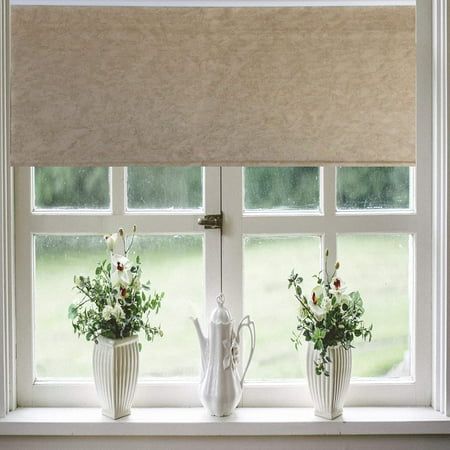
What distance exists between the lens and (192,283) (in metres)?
2.10

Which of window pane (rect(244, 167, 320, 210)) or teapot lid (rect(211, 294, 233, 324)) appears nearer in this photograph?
teapot lid (rect(211, 294, 233, 324))

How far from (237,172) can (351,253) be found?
45 cm

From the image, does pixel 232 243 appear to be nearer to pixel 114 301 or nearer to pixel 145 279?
pixel 145 279

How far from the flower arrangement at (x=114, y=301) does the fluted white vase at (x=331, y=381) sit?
476mm

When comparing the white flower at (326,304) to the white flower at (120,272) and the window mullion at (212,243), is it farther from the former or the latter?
the white flower at (120,272)

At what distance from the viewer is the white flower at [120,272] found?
1.93 metres

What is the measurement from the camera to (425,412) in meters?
2.03

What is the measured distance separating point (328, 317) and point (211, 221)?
475 millimetres

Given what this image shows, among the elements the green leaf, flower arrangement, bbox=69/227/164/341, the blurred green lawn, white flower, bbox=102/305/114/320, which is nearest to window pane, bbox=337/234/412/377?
the blurred green lawn

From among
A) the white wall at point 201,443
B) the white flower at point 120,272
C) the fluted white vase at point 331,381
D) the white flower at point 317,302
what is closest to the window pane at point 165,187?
the white flower at point 120,272

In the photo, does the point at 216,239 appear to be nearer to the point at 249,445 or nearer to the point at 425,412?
the point at 249,445

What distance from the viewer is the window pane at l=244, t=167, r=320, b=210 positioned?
6.89 ft

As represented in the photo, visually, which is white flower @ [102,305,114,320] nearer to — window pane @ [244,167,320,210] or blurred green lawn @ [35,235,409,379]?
blurred green lawn @ [35,235,409,379]

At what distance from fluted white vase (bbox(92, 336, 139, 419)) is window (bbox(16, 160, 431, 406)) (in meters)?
0.12
